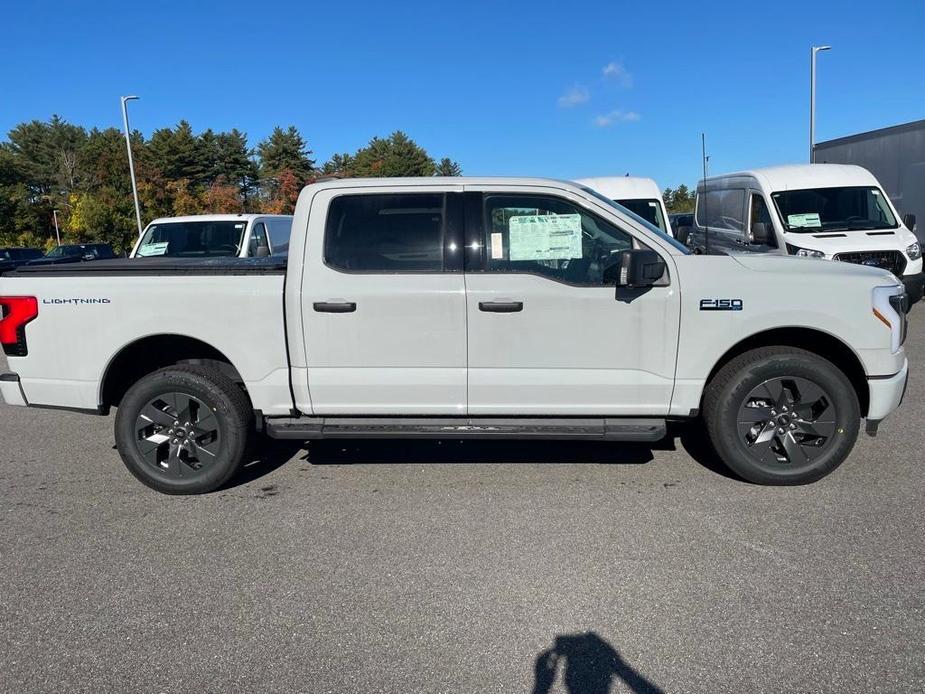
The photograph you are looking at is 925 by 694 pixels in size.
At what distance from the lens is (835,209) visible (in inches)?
434

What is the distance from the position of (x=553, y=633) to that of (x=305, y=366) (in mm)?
2295

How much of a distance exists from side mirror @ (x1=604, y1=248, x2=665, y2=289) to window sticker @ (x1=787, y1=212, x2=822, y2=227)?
7.77 m

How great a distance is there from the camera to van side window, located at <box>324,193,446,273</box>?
14.6ft

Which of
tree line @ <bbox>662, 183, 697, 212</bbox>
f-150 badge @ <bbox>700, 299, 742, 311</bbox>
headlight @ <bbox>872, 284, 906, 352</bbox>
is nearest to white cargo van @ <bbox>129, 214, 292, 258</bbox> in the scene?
f-150 badge @ <bbox>700, 299, 742, 311</bbox>

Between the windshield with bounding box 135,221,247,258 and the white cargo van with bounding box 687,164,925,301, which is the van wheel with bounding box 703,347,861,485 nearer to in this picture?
the white cargo van with bounding box 687,164,925,301

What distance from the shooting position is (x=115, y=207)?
4497cm

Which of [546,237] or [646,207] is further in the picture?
[646,207]

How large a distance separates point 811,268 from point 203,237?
948 centimetres

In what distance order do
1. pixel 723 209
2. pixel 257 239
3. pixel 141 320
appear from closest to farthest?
pixel 141 320 < pixel 257 239 < pixel 723 209

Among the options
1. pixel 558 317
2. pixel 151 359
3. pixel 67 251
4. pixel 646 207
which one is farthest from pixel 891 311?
pixel 67 251

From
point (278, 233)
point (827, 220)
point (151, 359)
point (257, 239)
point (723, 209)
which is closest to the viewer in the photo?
point (151, 359)

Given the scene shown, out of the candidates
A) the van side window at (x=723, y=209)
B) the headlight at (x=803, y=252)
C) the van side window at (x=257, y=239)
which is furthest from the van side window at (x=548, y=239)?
the van side window at (x=723, y=209)

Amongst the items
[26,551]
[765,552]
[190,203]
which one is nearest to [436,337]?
[765,552]

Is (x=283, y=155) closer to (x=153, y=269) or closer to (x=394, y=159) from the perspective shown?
(x=394, y=159)
